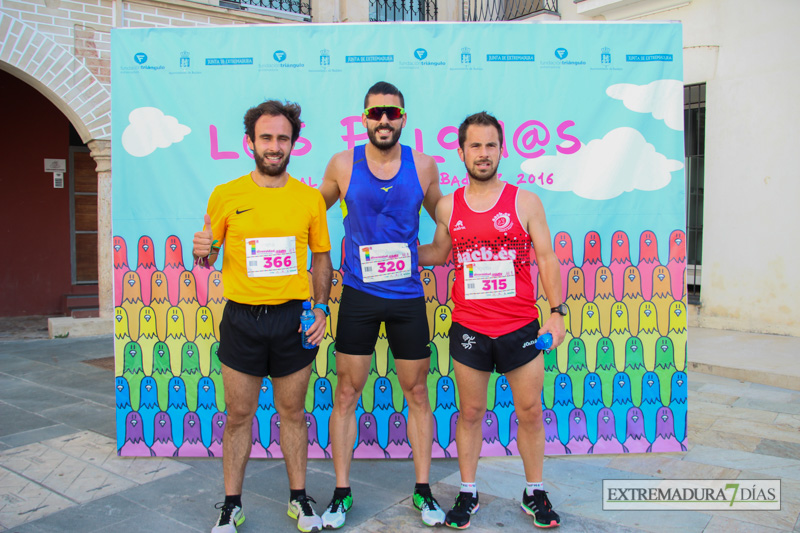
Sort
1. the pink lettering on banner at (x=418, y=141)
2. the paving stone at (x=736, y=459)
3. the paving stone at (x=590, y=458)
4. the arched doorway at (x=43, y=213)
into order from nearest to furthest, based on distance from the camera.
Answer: the paving stone at (x=736, y=459) < the paving stone at (x=590, y=458) < the pink lettering on banner at (x=418, y=141) < the arched doorway at (x=43, y=213)

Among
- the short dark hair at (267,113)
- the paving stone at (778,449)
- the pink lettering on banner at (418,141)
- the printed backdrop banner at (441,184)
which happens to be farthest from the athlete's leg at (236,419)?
the paving stone at (778,449)

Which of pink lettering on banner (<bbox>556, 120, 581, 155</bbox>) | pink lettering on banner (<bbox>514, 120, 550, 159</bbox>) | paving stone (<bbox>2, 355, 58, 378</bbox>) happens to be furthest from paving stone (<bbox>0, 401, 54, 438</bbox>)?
pink lettering on banner (<bbox>556, 120, 581, 155</bbox>)

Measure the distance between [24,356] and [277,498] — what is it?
5180 millimetres

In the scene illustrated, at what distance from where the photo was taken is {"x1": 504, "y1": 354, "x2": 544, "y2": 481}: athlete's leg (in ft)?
9.73

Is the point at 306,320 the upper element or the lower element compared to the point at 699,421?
upper

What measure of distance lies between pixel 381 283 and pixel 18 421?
10.6ft

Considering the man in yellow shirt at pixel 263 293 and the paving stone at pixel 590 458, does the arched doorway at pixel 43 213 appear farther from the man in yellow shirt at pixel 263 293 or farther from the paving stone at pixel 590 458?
the paving stone at pixel 590 458

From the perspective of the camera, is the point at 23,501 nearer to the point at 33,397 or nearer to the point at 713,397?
the point at 33,397

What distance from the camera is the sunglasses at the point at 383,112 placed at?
3062mm

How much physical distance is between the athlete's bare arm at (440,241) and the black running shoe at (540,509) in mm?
1222

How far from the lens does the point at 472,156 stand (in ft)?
9.87

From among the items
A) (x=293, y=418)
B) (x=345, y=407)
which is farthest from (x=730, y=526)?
(x=293, y=418)

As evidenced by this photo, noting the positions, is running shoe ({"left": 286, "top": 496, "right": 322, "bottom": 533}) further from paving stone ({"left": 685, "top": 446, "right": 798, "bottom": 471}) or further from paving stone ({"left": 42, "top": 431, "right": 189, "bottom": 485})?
paving stone ({"left": 685, "top": 446, "right": 798, "bottom": 471})

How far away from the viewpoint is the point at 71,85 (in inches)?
302
